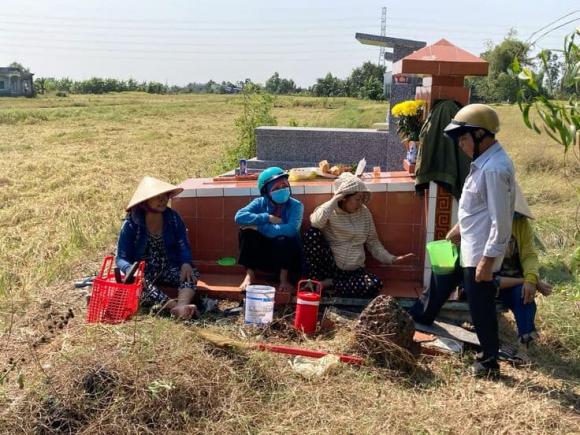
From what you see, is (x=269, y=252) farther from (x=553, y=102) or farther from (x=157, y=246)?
(x=553, y=102)

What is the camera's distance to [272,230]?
15.9 feet

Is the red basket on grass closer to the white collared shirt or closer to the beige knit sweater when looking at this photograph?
the beige knit sweater

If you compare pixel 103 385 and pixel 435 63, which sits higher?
pixel 435 63

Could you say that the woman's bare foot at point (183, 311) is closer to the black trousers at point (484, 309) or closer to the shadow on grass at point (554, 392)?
the black trousers at point (484, 309)

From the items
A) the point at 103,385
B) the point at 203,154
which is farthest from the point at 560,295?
the point at 203,154

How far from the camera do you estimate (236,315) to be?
4.70 m

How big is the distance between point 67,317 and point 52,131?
1915 cm

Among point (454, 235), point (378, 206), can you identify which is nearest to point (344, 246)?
point (378, 206)

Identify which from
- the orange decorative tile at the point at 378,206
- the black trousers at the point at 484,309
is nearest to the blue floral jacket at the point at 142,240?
the orange decorative tile at the point at 378,206

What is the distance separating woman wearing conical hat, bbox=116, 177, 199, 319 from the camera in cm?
458

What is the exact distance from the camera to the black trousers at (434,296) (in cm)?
410

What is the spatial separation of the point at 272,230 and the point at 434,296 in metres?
1.36

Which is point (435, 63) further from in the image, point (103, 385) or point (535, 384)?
point (103, 385)

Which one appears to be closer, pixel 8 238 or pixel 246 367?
pixel 246 367
